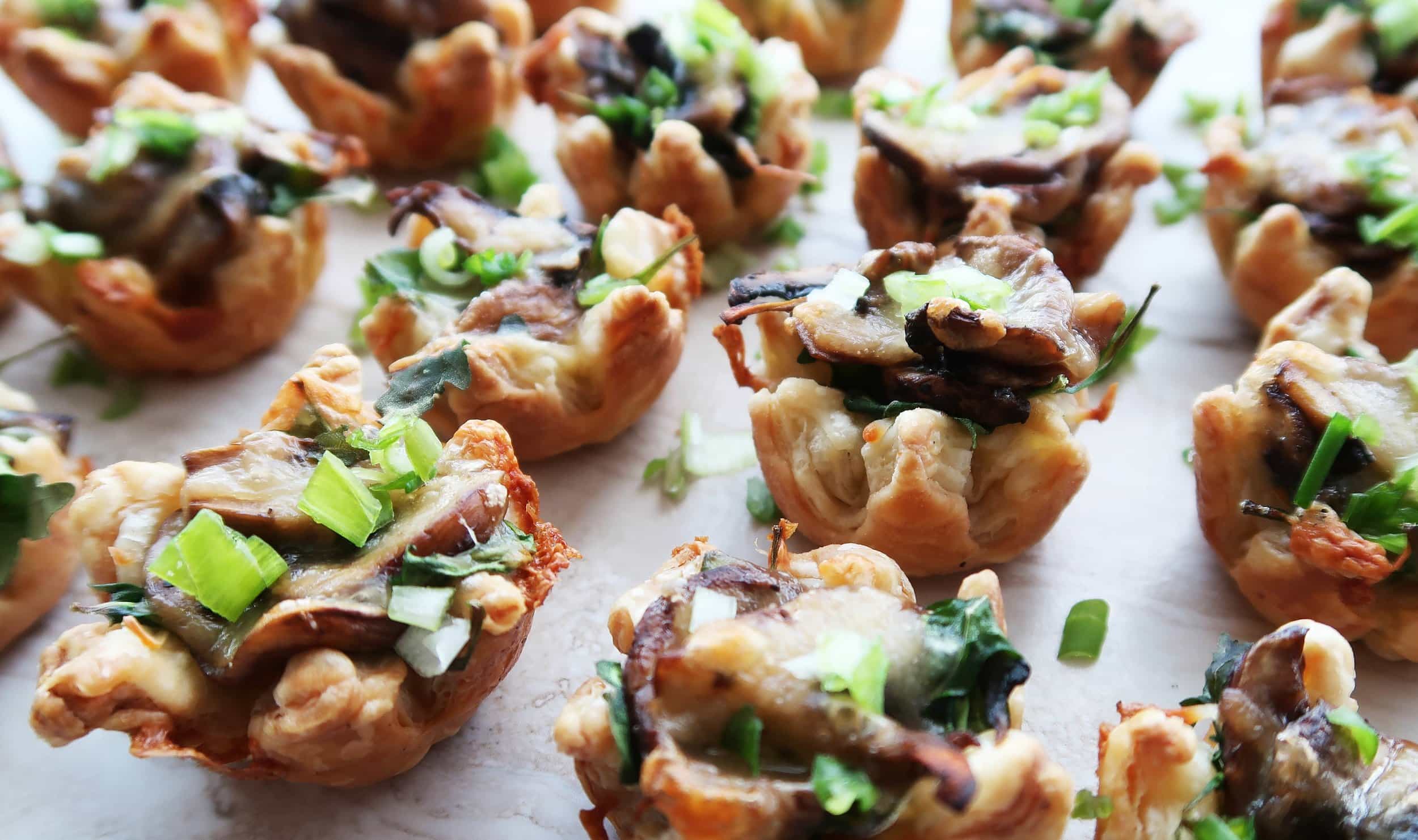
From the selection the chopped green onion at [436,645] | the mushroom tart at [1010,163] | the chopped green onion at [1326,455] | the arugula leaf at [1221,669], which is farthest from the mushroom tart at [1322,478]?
the chopped green onion at [436,645]

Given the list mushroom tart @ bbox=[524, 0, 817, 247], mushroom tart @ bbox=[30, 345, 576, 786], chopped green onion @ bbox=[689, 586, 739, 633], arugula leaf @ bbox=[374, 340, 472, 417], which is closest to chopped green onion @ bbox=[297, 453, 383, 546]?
mushroom tart @ bbox=[30, 345, 576, 786]

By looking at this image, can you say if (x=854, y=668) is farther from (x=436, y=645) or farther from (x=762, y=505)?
(x=762, y=505)

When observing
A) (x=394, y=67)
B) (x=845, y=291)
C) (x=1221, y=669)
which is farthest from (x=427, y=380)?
(x=1221, y=669)

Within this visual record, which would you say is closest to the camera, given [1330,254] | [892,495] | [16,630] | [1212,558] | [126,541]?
[126,541]

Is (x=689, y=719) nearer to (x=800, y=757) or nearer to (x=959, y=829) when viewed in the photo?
(x=800, y=757)

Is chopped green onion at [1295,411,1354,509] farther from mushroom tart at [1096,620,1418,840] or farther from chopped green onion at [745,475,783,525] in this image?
chopped green onion at [745,475,783,525]

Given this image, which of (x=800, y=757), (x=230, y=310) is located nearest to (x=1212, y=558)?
(x=800, y=757)
